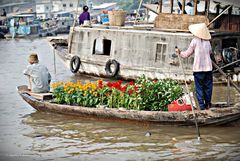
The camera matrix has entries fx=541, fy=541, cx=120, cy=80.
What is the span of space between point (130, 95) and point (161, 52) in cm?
566

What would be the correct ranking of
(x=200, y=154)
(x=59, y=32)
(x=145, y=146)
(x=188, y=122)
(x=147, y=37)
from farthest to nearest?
(x=59, y=32) < (x=147, y=37) < (x=188, y=122) < (x=145, y=146) < (x=200, y=154)

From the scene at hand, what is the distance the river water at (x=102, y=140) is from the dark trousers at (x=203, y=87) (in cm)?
47

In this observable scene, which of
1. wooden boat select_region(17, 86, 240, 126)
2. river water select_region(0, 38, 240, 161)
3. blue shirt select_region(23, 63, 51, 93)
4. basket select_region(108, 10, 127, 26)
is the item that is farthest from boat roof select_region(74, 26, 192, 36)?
wooden boat select_region(17, 86, 240, 126)

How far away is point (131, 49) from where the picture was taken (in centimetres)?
1584

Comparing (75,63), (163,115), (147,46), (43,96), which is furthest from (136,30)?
(163,115)

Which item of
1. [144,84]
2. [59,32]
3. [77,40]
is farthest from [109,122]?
[59,32]

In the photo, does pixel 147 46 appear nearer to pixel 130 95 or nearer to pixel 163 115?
pixel 130 95

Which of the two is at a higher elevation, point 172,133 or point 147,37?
point 147,37

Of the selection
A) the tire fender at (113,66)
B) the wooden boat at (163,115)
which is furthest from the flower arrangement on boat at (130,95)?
the tire fender at (113,66)

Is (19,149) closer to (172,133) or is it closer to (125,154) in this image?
(125,154)

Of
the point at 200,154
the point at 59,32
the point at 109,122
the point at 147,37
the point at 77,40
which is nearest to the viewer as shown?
the point at 200,154

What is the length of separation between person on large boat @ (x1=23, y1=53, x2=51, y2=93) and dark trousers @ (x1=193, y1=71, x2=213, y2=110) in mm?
3200

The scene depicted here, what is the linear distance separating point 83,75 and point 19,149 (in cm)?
948

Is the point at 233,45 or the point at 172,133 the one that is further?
the point at 233,45
